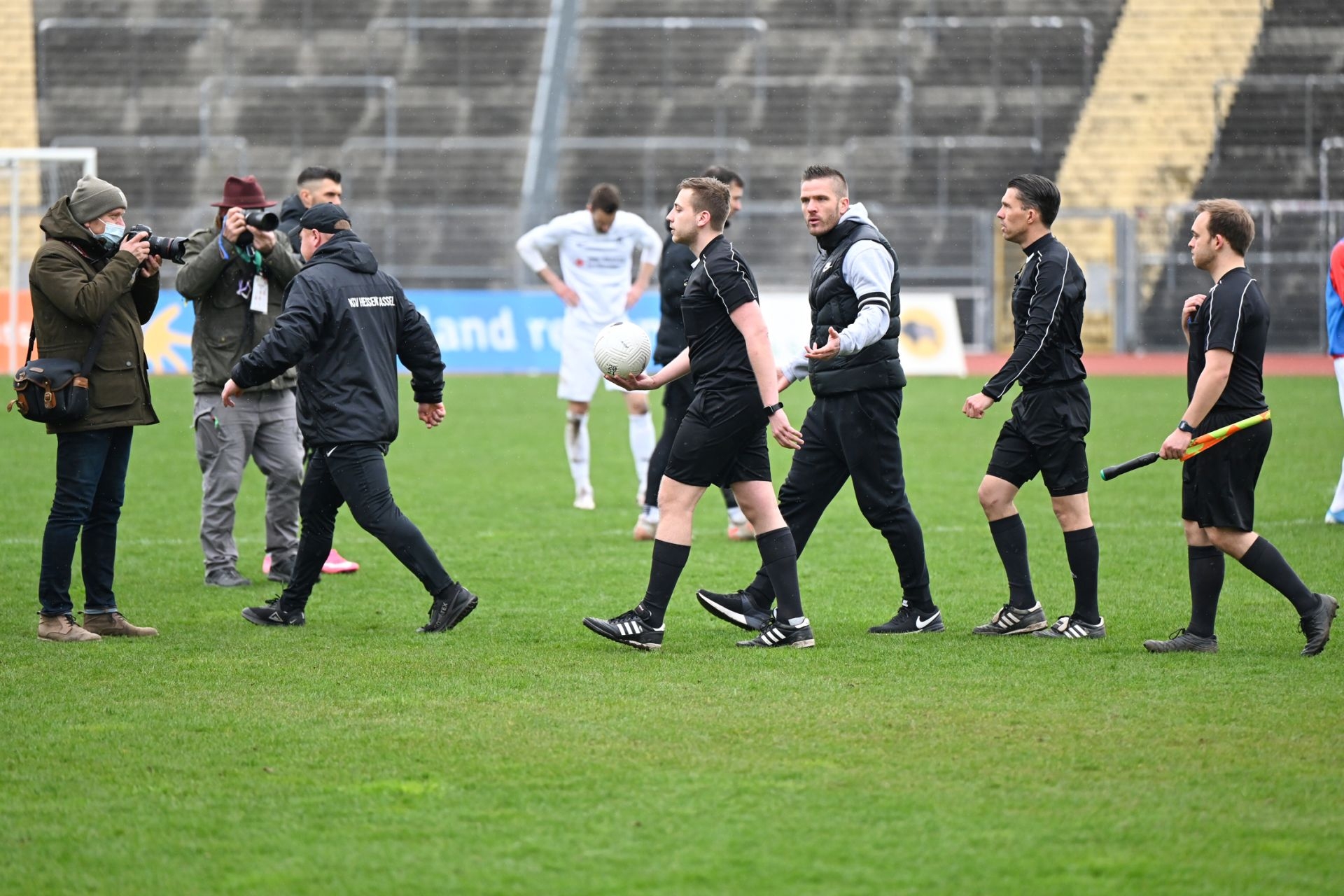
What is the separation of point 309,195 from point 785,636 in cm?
428

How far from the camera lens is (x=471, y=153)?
32531 millimetres

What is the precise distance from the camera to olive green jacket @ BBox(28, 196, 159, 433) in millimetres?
7184

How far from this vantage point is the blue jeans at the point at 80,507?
731cm

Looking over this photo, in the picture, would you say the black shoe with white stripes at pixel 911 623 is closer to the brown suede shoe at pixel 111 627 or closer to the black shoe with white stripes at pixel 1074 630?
the black shoe with white stripes at pixel 1074 630

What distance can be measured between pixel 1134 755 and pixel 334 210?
443 cm

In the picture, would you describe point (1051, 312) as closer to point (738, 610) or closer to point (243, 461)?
point (738, 610)

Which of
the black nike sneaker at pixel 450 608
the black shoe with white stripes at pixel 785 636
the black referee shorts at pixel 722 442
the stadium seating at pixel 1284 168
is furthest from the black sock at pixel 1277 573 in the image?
the stadium seating at pixel 1284 168

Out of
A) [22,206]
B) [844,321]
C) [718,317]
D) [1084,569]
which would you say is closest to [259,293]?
[718,317]

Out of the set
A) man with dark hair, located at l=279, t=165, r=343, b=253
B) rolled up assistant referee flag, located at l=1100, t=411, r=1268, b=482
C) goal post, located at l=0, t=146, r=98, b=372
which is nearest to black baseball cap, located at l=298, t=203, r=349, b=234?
man with dark hair, located at l=279, t=165, r=343, b=253

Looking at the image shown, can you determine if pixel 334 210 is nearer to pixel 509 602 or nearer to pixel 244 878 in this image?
pixel 509 602

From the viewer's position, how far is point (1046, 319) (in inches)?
282

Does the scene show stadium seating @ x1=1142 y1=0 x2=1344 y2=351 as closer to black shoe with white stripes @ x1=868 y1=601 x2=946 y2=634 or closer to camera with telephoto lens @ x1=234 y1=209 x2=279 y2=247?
black shoe with white stripes @ x1=868 y1=601 x2=946 y2=634

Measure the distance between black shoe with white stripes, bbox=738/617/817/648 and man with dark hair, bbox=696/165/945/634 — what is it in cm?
16

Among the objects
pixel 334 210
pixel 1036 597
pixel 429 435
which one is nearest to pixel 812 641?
pixel 1036 597
